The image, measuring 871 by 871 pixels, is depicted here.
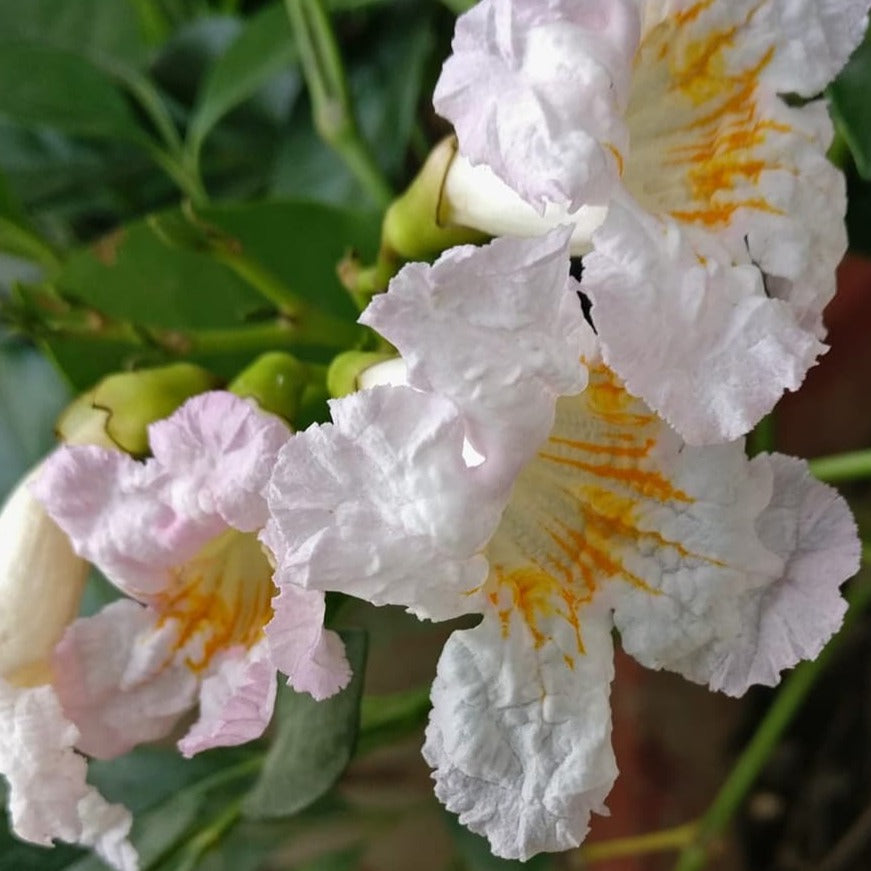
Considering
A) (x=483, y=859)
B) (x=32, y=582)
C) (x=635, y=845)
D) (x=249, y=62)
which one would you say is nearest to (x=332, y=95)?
(x=249, y=62)

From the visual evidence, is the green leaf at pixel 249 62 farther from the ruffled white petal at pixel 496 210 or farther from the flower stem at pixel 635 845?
the flower stem at pixel 635 845

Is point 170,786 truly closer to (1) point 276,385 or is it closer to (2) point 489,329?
(1) point 276,385

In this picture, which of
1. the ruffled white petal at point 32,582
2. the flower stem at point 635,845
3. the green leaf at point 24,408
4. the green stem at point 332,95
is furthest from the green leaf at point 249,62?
the flower stem at point 635,845

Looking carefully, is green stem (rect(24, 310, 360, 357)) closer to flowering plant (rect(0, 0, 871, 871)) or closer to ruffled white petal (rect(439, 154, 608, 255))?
flowering plant (rect(0, 0, 871, 871))

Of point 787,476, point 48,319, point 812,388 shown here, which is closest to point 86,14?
point 48,319

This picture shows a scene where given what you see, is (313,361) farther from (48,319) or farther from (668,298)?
(668,298)

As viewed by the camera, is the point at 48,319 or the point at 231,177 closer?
the point at 48,319
